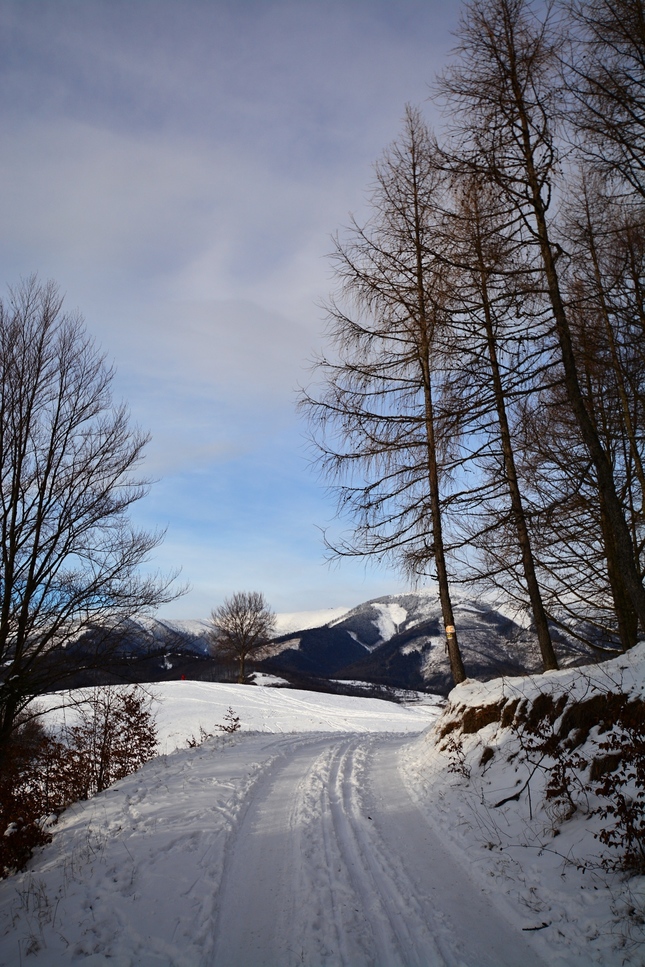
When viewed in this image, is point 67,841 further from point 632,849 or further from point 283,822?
point 632,849

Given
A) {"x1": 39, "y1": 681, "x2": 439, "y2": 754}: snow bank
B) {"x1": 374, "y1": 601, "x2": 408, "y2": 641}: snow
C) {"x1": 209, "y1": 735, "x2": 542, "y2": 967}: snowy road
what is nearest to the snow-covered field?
{"x1": 209, "y1": 735, "x2": 542, "y2": 967}: snowy road

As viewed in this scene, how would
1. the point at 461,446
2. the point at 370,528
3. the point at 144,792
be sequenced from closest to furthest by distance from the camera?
1. the point at 144,792
2. the point at 461,446
3. the point at 370,528

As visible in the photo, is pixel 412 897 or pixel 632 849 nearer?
pixel 632 849

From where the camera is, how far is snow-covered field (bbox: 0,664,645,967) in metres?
3.55

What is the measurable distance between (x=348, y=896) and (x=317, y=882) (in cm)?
35

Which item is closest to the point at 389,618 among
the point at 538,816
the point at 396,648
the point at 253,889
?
the point at 396,648

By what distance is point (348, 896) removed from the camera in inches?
166

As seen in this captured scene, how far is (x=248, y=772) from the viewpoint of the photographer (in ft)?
27.0

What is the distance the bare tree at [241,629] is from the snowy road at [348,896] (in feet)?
137

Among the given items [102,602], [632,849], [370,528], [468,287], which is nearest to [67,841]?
[102,602]

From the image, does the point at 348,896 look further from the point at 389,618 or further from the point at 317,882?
the point at 389,618

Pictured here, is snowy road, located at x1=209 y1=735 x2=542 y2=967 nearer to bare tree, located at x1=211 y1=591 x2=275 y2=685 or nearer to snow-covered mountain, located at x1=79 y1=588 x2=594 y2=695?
snow-covered mountain, located at x1=79 y1=588 x2=594 y2=695

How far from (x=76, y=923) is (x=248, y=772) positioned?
448 cm

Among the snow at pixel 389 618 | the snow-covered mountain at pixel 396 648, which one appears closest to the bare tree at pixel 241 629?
the snow-covered mountain at pixel 396 648
